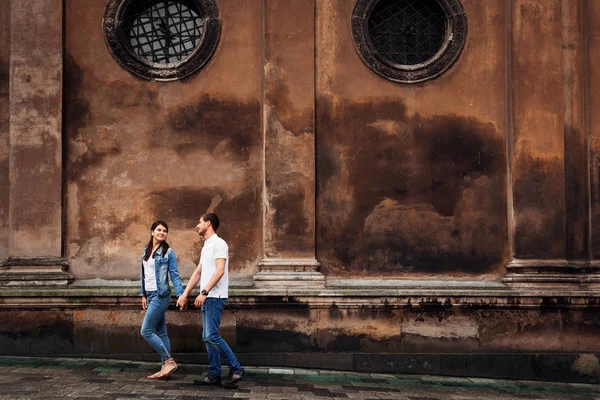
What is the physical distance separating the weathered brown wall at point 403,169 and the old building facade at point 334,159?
28mm

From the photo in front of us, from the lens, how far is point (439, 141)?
33.6ft

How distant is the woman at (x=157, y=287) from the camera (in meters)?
8.30

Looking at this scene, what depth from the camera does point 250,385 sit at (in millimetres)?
8453

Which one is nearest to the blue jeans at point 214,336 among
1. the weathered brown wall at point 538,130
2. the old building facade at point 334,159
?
the old building facade at point 334,159

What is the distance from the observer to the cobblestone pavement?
7.80 m

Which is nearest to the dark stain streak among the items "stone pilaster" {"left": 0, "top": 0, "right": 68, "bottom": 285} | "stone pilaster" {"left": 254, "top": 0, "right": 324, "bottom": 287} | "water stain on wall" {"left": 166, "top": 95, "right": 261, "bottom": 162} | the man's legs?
"stone pilaster" {"left": 254, "top": 0, "right": 324, "bottom": 287}

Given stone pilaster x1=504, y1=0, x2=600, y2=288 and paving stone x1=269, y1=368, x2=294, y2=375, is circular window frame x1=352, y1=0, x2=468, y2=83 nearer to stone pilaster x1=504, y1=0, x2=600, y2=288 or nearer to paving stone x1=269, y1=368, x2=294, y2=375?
stone pilaster x1=504, y1=0, x2=600, y2=288

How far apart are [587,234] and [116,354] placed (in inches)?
261

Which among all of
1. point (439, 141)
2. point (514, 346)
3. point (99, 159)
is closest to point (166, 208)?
point (99, 159)

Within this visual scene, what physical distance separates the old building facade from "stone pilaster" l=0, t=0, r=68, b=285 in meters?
0.03

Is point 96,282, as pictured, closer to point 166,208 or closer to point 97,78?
point 166,208

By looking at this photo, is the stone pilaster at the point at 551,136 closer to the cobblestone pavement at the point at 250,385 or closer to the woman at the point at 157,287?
the cobblestone pavement at the point at 250,385

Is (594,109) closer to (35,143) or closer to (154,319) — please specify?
(154,319)

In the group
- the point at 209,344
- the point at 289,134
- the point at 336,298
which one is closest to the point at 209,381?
the point at 209,344
